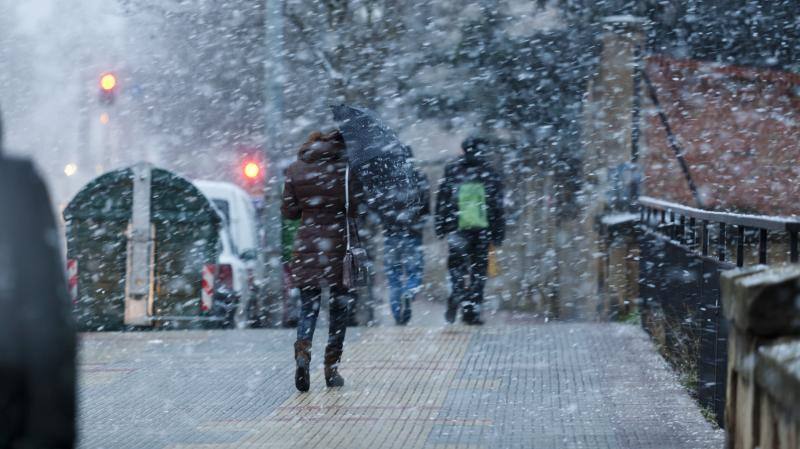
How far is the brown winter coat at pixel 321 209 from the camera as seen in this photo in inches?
341

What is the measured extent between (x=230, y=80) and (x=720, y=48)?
13728mm

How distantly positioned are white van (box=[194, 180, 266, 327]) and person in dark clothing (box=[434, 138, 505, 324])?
2.71 meters

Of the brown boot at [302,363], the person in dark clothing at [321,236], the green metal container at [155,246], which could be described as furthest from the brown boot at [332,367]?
the green metal container at [155,246]

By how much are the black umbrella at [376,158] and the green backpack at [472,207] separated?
132 inches

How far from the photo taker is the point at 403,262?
13.6m

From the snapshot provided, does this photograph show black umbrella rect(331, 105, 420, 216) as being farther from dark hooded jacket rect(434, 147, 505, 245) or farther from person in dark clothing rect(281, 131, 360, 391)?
dark hooded jacket rect(434, 147, 505, 245)

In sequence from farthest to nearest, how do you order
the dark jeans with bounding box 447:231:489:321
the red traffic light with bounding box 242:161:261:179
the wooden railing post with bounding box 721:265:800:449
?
the red traffic light with bounding box 242:161:261:179
the dark jeans with bounding box 447:231:489:321
the wooden railing post with bounding box 721:265:800:449

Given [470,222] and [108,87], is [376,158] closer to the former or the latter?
[470,222]

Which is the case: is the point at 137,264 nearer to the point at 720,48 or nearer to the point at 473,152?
the point at 473,152

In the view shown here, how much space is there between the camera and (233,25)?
81.1 ft

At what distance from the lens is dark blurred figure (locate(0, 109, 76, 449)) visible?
2.68m

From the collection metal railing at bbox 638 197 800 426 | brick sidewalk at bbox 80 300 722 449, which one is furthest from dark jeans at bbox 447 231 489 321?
metal railing at bbox 638 197 800 426

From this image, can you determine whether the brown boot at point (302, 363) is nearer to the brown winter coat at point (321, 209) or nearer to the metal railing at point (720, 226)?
the brown winter coat at point (321, 209)

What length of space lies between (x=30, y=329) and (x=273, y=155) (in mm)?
13467
